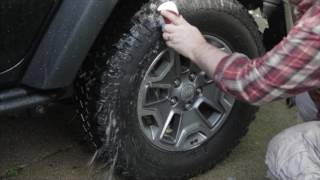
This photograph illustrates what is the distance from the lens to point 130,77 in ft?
9.43

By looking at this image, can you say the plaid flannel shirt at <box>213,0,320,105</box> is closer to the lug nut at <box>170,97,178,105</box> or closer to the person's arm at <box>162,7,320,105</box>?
the person's arm at <box>162,7,320,105</box>

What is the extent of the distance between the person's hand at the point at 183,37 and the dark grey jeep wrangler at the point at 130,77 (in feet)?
0.43

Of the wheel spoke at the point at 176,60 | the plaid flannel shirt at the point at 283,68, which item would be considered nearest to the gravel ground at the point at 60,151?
the wheel spoke at the point at 176,60

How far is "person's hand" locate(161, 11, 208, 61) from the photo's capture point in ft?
8.55

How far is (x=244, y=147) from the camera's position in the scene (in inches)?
149

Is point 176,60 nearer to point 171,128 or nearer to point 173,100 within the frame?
point 173,100

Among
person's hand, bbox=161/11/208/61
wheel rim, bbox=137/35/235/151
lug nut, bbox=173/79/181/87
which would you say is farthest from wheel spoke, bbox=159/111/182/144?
person's hand, bbox=161/11/208/61

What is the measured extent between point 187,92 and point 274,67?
2.84ft

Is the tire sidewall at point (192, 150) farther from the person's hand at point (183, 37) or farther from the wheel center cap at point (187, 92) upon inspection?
the wheel center cap at point (187, 92)

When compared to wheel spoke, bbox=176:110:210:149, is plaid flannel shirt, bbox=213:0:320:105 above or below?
above

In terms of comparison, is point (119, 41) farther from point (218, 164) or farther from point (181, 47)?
point (218, 164)

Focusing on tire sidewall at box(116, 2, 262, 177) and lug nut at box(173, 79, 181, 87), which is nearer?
tire sidewall at box(116, 2, 262, 177)

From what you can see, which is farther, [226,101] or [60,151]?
[60,151]

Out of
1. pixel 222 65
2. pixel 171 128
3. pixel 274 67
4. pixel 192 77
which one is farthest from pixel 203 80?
pixel 274 67
